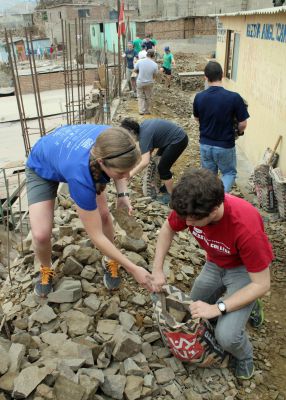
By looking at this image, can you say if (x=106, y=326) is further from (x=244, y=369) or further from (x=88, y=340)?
(x=244, y=369)

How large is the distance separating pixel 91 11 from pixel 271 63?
3523 cm

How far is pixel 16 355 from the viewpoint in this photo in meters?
2.26

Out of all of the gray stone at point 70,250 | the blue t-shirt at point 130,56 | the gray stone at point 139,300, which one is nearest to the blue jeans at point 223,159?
the gray stone at point 139,300

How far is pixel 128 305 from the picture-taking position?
3025 millimetres

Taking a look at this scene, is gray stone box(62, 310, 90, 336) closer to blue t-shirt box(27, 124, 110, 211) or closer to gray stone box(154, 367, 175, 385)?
gray stone box(154, 367, 175, 385)

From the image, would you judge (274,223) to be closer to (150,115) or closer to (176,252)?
(176,252)

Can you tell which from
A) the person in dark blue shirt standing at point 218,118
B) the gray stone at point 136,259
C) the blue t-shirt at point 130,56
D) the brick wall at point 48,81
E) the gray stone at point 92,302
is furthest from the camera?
the brick wall at point 48,81

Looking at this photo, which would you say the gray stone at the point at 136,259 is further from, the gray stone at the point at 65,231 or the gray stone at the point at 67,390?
the gray stone at the point at 67,390

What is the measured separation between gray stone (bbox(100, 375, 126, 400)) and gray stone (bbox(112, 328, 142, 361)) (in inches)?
7.4

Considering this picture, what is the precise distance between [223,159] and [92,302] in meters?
2.40

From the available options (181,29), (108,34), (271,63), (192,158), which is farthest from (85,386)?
(108,34)

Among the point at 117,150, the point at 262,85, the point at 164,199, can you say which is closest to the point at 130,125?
the point at 164,199

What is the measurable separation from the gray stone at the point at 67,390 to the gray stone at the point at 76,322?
60 cm

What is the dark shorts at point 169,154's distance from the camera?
14.7ft
